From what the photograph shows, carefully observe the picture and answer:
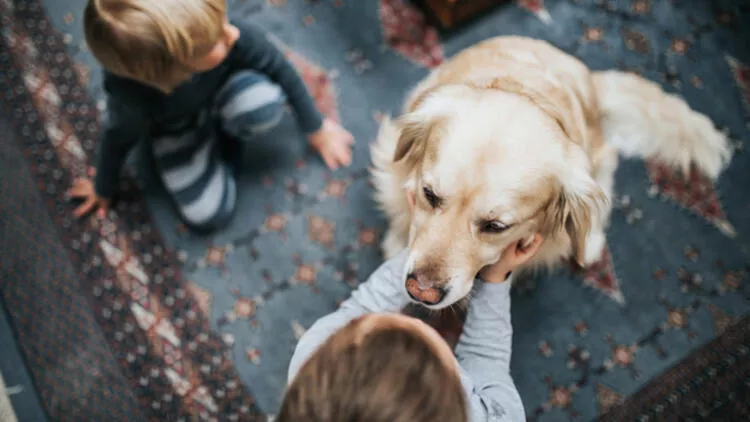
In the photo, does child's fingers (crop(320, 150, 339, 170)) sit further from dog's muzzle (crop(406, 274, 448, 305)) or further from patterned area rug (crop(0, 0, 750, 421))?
dog's muzzle (crop(406, 274, 448, 305))

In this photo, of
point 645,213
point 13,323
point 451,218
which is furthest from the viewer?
point 645,213

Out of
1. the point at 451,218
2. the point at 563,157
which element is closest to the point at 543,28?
the point at 563,157

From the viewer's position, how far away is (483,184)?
1.00 metres

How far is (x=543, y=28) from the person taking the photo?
1767 millimetres

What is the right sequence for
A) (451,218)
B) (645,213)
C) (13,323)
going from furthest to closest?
1. (645,213)
2. (13,323)
3. (451,218)

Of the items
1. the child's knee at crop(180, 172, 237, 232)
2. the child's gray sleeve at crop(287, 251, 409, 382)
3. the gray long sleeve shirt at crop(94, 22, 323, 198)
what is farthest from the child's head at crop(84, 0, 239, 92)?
the child's gray sleeve at crop(287, 251, 409, 382)

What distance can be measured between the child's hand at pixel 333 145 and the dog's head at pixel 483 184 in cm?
52

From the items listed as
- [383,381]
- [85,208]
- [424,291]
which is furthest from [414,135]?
[85,208]

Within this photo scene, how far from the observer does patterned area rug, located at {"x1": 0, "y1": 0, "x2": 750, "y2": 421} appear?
4.93 feet

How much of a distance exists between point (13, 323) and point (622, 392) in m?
1.60

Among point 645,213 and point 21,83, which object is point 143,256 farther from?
point 645,213

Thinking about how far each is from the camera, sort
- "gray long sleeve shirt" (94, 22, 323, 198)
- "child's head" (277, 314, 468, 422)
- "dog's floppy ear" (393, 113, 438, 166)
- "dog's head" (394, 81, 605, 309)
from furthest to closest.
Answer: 1. "gray long sleeve shirt" (94, 22, 323, 198)
2. "dog's floppy ear" (393, 113, 438, 166)
3. "dog's head" (394, 81, 605, 309)
4. "child's head" (277, 314, 468, 422)

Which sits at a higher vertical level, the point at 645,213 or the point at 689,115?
the point at 689,115

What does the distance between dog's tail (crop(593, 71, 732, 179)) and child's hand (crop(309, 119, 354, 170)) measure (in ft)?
2.27
